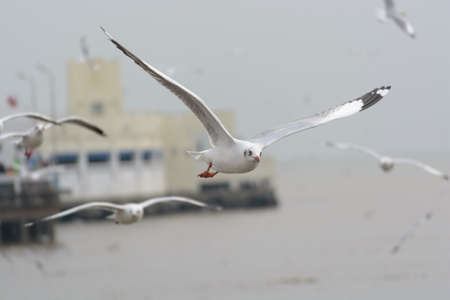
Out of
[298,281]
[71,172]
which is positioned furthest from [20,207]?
[71,172]

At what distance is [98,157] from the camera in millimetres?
68875

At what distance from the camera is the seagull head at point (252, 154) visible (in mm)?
15055

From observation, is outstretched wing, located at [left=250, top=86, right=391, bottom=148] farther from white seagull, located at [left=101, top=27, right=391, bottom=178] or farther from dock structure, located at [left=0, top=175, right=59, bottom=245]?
dock structure, located at [left=0, top=175, right=59, bottom=245]

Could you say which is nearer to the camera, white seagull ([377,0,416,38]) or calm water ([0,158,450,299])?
white seagull ([377,0,416,38])

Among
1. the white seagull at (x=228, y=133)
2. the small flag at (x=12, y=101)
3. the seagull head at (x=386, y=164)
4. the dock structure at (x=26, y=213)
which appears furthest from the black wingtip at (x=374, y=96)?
the small flag at (x=12, y=101)

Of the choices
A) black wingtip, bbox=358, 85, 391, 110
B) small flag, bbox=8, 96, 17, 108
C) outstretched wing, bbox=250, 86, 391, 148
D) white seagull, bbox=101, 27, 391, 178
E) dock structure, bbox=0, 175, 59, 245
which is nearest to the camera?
white seagull, bbox=101, 27, 391, 178

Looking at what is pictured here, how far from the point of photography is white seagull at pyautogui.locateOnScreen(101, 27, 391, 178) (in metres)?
14.4

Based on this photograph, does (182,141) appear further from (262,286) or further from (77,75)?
(262,286)

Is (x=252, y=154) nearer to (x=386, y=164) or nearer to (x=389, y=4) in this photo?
(x=386, y=164)

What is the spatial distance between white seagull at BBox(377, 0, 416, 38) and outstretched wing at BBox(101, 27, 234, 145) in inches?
401

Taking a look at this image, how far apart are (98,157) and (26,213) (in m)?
25.7

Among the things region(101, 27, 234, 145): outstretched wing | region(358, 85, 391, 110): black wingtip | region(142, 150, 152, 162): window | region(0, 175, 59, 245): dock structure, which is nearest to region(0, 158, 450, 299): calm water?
region(0, 175, 59, 245): dock structure

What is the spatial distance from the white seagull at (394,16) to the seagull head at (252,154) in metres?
10.3

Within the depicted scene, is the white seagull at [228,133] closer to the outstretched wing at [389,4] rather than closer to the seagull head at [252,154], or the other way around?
the seagull head at [252,154]
